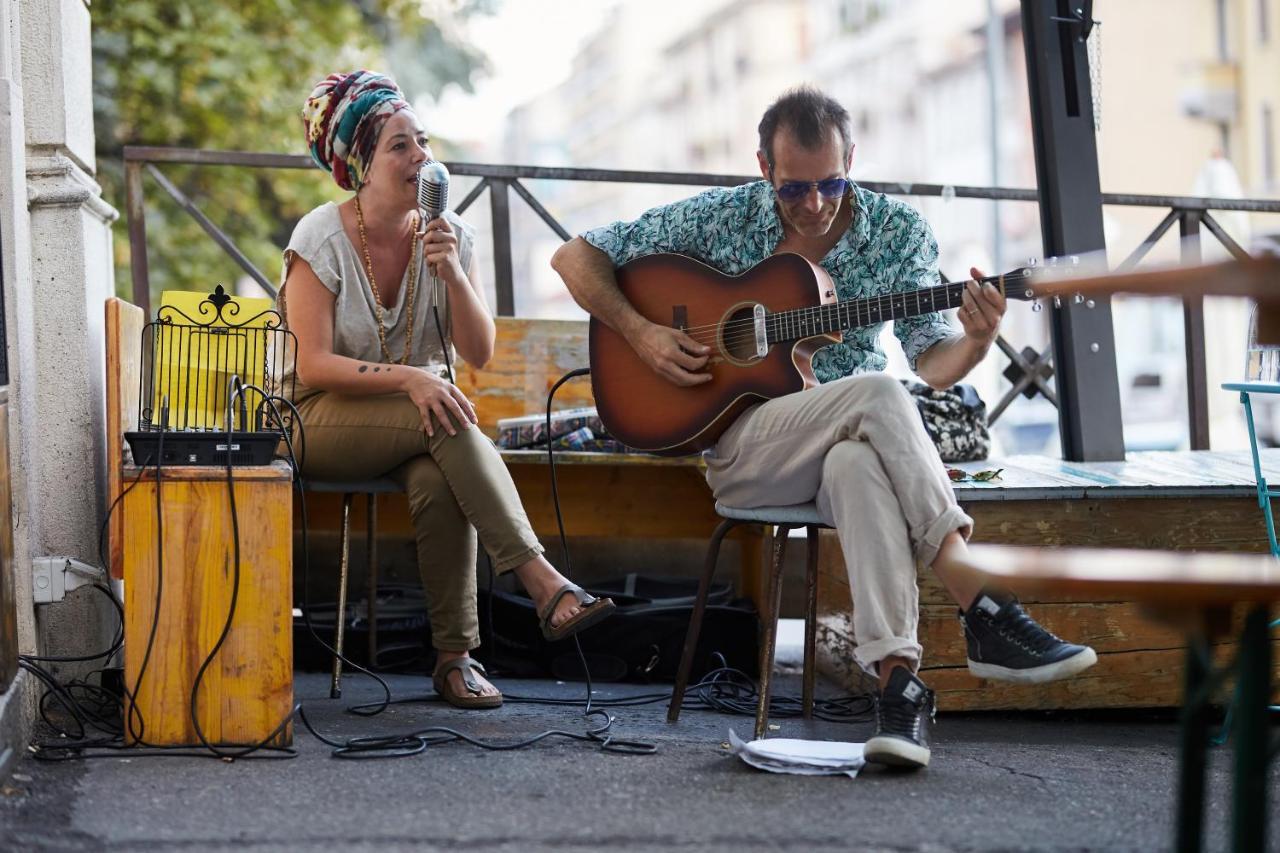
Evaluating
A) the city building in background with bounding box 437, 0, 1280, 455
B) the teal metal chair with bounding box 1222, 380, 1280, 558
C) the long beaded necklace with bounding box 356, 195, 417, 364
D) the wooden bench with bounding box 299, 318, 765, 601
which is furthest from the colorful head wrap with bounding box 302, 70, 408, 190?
the teal metal chair with bounding box 1222, 380, 1280, 558

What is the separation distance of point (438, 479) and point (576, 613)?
1.49 feet

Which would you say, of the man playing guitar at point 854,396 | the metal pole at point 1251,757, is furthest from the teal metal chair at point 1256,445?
the metal pole at point 1251,757

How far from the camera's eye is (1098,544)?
3.42 m

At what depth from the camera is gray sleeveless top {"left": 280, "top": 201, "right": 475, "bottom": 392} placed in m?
3.26

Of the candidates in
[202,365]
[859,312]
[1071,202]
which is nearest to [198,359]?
[202,365]

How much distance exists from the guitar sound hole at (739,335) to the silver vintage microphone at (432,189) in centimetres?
71

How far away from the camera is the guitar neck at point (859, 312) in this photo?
2910mm

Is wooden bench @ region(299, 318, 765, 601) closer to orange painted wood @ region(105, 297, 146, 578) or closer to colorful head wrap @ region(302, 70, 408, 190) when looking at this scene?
colorful head wrap @ region(302, 70, 408, 190)

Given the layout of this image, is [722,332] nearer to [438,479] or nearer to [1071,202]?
[438,479]

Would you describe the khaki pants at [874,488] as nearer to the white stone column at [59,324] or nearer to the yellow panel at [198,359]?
the yellow panel at [198,359]

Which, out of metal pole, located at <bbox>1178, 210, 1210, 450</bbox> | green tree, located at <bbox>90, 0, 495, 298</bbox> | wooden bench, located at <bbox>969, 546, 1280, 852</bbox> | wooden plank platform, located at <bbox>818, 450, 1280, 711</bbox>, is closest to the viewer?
wooden bench, located at <bbox>969, 546, 1280, 852</bbox>

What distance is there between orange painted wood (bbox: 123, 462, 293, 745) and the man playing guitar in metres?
0.98

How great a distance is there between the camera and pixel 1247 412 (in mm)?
3096

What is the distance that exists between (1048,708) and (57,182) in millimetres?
2580
